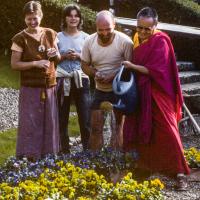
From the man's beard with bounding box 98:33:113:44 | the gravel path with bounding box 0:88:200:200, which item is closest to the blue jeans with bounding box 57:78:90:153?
the man's beard with bounding box 98:33:113:44

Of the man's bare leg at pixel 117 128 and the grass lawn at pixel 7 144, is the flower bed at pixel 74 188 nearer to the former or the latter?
the man's bare leg at pixel 117 128

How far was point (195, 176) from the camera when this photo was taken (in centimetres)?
639

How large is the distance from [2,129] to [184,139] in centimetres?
257

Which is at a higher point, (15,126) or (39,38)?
(39,38)

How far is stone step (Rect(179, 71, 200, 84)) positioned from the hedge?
5.85 feet

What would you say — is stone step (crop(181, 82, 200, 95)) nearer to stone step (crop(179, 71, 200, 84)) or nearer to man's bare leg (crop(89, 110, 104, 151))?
stone step (crop(179, 71, 200, 84))

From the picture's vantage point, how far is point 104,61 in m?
6.02

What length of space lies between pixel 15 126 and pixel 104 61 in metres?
3.11

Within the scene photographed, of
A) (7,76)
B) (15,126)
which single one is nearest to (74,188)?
(15,126)

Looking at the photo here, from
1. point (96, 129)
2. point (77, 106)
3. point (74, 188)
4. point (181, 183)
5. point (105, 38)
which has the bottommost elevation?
point (181, 183)

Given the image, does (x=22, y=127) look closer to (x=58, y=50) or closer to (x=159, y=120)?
(x=58, y=50)

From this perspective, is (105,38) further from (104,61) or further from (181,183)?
(181,183)

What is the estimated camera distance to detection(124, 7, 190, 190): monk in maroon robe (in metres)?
5.79

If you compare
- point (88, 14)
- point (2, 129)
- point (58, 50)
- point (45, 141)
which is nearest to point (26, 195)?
point (45, 141)
